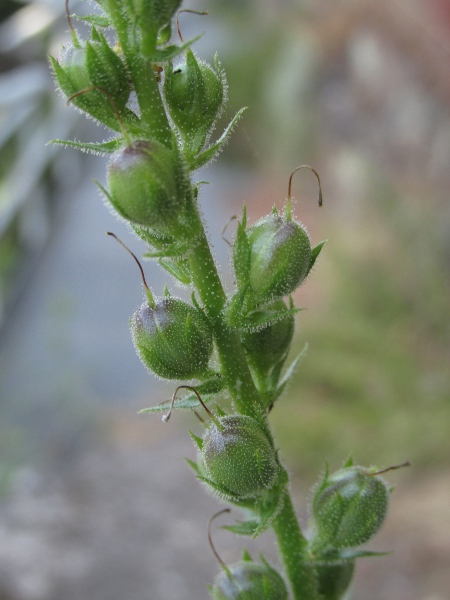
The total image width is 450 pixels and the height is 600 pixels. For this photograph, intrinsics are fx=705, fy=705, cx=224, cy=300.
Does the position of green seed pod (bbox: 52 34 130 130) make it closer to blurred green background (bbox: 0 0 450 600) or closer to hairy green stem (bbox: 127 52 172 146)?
hairy green stem (bbox: 127 52 172 146)

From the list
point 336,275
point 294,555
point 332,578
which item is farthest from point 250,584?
point 336,275

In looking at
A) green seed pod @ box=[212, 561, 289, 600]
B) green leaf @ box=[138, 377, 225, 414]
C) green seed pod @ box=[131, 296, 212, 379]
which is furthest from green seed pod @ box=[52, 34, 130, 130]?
green seed pod @ box=[212, 561, 289, 600]

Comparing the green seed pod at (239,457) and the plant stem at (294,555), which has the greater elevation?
the green seed pod at (239,457)

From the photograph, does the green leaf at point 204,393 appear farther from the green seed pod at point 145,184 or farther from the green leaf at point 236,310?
the green seed pod at point 145,184

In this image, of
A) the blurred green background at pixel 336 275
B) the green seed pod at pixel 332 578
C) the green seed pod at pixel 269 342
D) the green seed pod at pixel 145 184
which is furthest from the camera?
the blurred green background at pixel 336 275

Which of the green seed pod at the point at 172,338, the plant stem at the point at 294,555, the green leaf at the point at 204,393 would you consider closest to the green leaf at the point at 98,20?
the green seed pod at the point at 172,338
